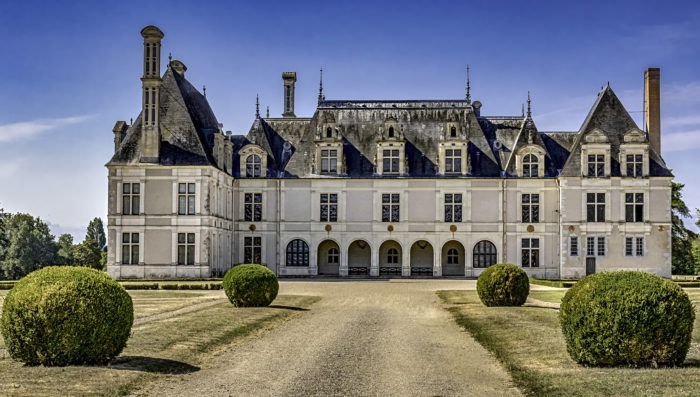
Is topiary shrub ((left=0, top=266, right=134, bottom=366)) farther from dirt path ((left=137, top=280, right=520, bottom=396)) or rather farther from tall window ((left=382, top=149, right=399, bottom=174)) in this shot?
tall window ((left=382, top=149, right=399, bottom=174))

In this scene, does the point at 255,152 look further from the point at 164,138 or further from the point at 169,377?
the point at 169,377

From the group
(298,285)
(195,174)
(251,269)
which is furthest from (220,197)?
(251,269)

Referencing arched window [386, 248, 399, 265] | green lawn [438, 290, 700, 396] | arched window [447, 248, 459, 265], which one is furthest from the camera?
arched window [386, 248, 399, 265]

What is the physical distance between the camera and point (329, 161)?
54.4 m

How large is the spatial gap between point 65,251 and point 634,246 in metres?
55.8

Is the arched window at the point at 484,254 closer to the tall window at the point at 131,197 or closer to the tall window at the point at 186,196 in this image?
the tall window at the point at 186,196

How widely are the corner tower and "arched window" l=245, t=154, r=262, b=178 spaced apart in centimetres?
741

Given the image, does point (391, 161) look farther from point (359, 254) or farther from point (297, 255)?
point (297, 255)

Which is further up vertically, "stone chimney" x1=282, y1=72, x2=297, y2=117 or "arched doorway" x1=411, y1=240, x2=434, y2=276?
"stone chimney" x1=282, y1=72, x2=297, y2=117

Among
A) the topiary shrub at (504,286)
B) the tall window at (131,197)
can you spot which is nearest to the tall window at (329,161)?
Answer: the tall window at (131,197)

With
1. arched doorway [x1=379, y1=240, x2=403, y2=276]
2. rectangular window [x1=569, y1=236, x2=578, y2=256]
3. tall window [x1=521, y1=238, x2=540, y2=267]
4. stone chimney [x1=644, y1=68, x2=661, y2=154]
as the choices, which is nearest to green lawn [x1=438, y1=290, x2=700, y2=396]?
rectangular window [x1=569, y1=236, x2=578, y2=256]

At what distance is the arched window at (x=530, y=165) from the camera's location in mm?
53281

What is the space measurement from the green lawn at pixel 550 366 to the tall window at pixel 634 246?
1116 inches

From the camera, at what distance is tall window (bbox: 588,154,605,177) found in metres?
51.7
